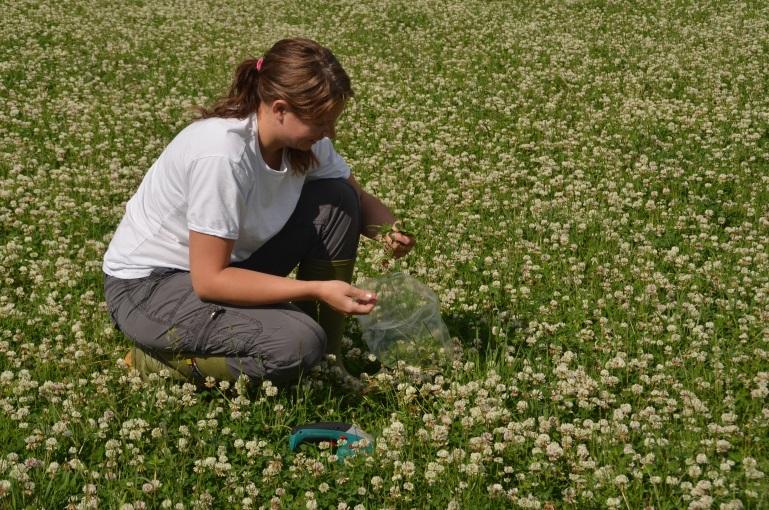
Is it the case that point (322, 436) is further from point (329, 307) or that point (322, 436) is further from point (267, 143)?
point (267, 143)

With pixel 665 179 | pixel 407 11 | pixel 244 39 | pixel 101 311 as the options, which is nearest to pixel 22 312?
pixel 101 311

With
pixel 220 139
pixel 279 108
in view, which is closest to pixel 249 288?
pixel 220 139

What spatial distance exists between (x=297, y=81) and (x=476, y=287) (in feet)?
8.58

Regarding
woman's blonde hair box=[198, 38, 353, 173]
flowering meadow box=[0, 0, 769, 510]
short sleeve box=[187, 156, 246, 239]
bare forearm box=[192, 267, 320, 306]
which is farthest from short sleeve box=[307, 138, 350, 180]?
bare forearm box=[192, 267, 320, 306]

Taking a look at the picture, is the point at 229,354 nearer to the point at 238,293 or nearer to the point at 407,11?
the point at 238,293

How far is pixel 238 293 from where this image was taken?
4.87m

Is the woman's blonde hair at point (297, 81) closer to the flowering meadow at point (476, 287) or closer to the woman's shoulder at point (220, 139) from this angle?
the woman's shoulder at point (220, 139)

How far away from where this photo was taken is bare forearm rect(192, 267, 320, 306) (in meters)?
4.83

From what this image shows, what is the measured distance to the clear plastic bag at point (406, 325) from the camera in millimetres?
5555

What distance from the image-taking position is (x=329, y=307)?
5.62 metres

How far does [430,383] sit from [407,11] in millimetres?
13447

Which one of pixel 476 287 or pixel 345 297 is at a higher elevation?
pixel 345 297

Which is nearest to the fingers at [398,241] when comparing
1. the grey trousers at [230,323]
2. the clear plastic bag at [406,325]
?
the clear plastic bag at [406,325]

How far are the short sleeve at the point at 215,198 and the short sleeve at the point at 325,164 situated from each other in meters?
0.86
